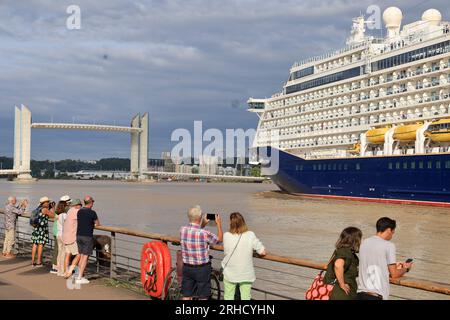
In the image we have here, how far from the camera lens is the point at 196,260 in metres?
5.59

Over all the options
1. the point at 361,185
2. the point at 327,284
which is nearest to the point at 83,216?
the point at 327,284

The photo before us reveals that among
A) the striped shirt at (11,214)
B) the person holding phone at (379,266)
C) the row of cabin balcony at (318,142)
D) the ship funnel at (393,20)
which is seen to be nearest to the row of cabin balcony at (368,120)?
the row of cabin balcony at (318,142)

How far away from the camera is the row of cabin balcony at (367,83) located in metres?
35.9

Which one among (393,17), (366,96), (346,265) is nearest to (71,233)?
(346,265)

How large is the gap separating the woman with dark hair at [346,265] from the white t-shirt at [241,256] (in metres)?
0.93

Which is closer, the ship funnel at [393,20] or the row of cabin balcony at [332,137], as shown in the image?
the row of cabin balcony at [332,137]

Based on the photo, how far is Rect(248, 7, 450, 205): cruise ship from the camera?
3409 cm

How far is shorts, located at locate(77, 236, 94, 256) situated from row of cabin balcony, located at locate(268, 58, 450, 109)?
31748mm

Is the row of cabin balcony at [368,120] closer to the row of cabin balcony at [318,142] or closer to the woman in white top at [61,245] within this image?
the row of cabin balcony at [318,142]

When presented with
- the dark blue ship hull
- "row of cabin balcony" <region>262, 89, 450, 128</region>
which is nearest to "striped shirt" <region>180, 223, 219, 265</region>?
the dark blue ship hull

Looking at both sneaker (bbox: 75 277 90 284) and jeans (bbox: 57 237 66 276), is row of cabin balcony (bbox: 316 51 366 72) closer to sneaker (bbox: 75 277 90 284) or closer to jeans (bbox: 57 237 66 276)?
jeans (bbox: 57 237 66 276)

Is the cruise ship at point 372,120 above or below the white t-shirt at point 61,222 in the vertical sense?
above

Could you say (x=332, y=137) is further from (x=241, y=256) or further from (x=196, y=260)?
(x=241, y=256)
